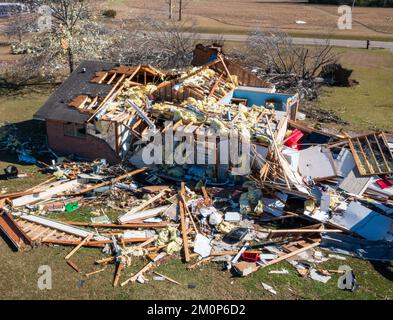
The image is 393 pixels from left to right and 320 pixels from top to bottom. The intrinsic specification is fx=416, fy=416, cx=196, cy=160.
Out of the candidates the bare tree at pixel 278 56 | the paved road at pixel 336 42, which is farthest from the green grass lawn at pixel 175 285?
the paved road at pixel 336 42

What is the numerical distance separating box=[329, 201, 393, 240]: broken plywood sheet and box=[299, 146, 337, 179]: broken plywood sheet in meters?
2.13

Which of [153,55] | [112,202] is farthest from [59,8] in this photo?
[112,202]

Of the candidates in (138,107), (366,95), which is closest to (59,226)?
(138,107)

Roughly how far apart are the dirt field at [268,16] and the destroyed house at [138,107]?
25010 mm

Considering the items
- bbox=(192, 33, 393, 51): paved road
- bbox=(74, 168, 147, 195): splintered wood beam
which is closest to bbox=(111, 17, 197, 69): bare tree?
bbox=(192, 33, 393, 51): paved road

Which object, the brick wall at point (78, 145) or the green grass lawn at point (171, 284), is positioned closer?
the green grass lawn at point (171, 284)

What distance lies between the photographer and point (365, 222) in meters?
12.9

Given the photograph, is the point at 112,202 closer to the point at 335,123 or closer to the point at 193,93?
the point at 193,93

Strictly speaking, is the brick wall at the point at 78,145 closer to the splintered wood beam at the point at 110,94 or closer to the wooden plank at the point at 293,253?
the splintered wood beam at the point at 110,94

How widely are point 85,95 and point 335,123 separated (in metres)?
13.2

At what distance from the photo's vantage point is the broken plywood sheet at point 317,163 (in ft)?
50.0

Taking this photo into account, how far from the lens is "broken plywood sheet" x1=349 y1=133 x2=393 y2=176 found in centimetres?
1513

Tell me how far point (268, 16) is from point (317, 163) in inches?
1841

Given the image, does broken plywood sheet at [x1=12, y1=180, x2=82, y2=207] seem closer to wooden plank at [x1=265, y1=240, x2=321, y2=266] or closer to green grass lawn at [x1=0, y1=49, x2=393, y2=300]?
green grass lawn at [x1=0, y1=49, x2=393, y2=300]
